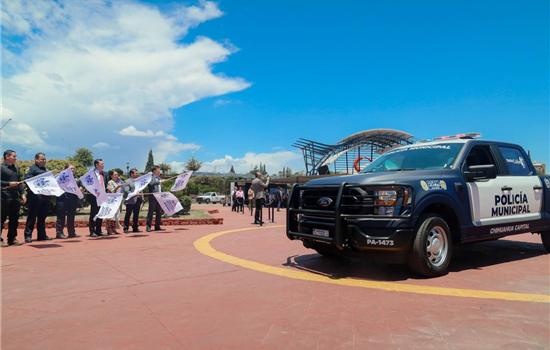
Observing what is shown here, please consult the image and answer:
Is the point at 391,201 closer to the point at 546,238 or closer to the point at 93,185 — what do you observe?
the point at 546,238

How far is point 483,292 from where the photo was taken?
4.01 meters

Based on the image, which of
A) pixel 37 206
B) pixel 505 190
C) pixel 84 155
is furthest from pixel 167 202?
pixel 84 155

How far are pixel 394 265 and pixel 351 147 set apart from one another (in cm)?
4836

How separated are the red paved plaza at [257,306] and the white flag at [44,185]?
1.83 meters

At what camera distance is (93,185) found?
347 inches

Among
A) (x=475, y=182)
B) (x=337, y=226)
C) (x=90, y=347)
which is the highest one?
(x=475, y=182)

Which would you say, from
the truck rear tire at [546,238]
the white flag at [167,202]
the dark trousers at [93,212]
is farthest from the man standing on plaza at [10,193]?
the truck rear tire at [546,238]

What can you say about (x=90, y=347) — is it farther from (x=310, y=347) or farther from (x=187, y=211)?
(x=187, y=211)

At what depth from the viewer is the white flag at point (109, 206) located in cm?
878

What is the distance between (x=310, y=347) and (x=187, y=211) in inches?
592

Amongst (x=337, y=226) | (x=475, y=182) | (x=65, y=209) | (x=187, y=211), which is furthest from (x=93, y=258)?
(x=187, y=211)

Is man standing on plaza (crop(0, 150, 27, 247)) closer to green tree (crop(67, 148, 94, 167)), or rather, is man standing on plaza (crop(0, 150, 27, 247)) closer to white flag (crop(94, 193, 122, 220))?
white flag (crop(94, 193, 122, 220))

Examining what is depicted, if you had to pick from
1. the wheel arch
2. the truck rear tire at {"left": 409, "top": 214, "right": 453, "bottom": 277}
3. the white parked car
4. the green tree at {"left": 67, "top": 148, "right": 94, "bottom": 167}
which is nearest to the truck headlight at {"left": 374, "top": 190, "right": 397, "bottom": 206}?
the wheel arch

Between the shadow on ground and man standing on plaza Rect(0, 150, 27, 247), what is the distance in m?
6.25
